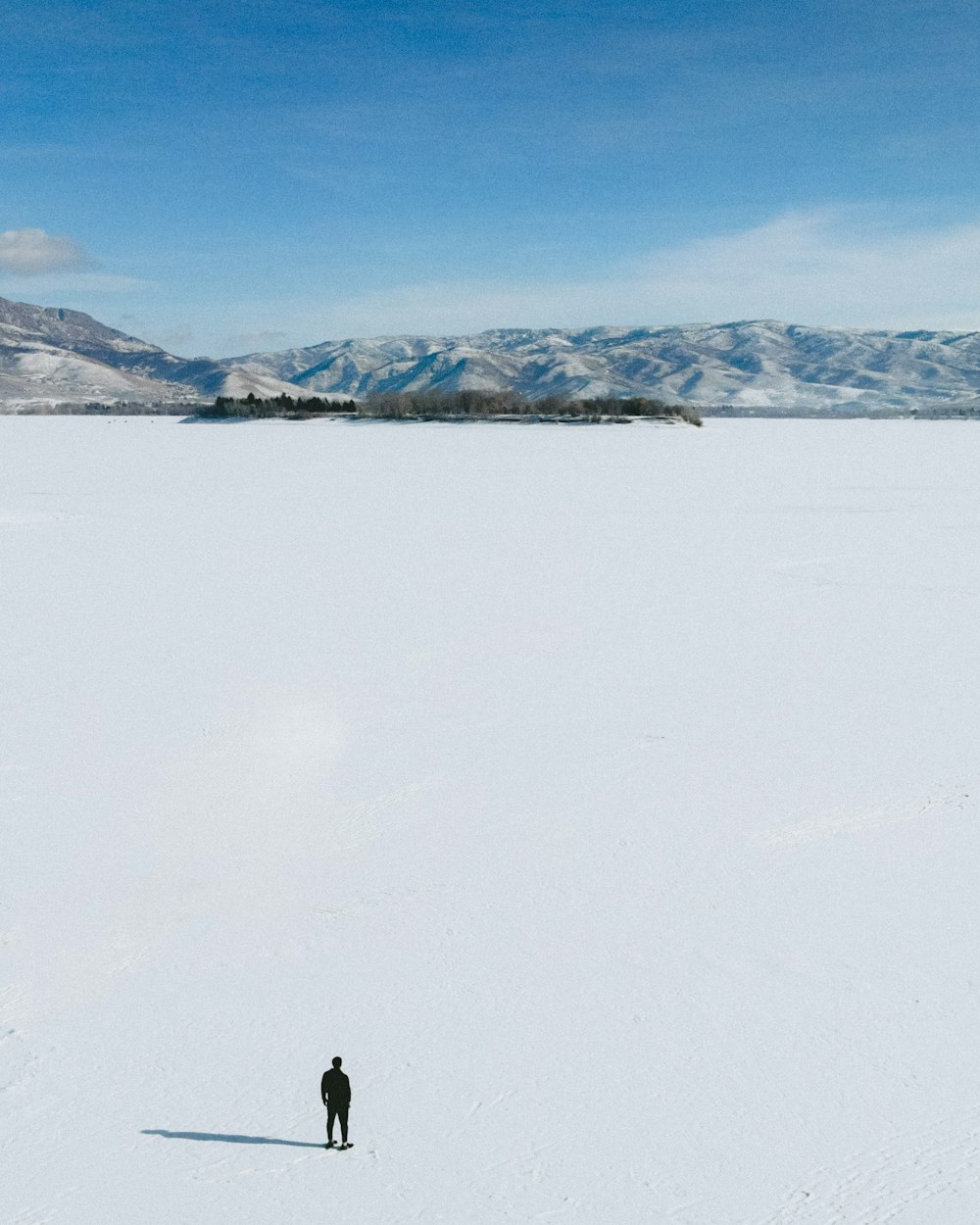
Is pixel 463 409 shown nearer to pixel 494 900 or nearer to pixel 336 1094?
pixel 494 900

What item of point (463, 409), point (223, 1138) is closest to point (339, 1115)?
point (223, 1138)

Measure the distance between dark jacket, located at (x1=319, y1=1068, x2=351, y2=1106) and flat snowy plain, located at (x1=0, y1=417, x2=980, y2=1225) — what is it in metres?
0.39

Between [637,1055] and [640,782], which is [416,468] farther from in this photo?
[637,1055]

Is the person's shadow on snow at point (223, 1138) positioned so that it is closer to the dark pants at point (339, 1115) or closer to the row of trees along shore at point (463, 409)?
the dark pants at point (339, 1115)

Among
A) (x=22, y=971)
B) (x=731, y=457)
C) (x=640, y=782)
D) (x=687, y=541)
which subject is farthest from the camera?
(x=731, y=457)

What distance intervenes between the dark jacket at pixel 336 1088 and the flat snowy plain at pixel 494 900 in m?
0.39

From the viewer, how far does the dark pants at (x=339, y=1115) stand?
434 centimetres

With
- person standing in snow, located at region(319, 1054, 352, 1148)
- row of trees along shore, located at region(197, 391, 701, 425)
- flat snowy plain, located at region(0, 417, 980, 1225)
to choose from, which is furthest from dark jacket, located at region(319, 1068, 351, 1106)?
row of trees along shore, located at region(197, 391, 701, 425)

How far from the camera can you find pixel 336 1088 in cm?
A: 429

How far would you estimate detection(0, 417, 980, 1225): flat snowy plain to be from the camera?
4.50 metres

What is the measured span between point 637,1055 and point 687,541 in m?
16.0

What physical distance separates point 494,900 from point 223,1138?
101 inches

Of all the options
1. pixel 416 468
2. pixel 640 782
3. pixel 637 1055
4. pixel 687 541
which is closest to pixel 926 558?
pixel 687 541

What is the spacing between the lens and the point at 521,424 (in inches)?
2719
